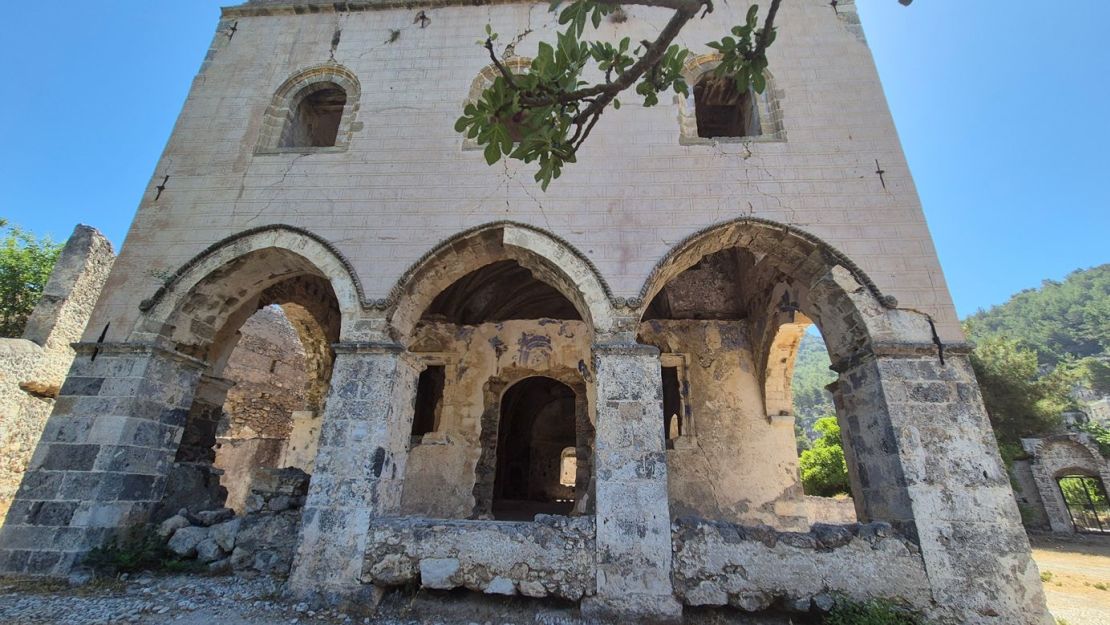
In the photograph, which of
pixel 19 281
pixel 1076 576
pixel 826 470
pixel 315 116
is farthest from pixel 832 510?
pixel 19 281

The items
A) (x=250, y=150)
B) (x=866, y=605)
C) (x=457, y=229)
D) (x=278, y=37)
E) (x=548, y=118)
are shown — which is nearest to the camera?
(x=548, y=118)

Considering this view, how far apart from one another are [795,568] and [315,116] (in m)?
8.53

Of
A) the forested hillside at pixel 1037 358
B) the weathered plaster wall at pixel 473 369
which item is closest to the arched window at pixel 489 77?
the weathered plaster wall at pixel 473 369

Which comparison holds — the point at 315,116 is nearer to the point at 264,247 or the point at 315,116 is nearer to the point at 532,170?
the point at 264,247

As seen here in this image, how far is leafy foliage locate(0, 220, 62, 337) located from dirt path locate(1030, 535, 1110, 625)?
57.9 feet

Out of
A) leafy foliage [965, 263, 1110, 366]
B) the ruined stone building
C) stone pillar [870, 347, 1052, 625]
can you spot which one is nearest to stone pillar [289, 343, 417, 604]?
the ruined stone building

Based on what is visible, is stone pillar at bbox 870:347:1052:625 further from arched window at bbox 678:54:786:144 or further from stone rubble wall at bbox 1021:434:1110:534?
stone rubble wall at bbox 1021:434:1110:534

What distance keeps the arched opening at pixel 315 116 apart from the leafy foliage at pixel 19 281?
7858 mm

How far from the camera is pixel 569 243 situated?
510 cm

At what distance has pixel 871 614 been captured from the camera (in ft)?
11.9

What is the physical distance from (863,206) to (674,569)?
4.29 metres

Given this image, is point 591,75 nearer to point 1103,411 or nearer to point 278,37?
point 278,37

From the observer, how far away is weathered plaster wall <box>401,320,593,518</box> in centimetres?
700

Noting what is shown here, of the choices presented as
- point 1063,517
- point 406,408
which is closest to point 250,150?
point 406,408
